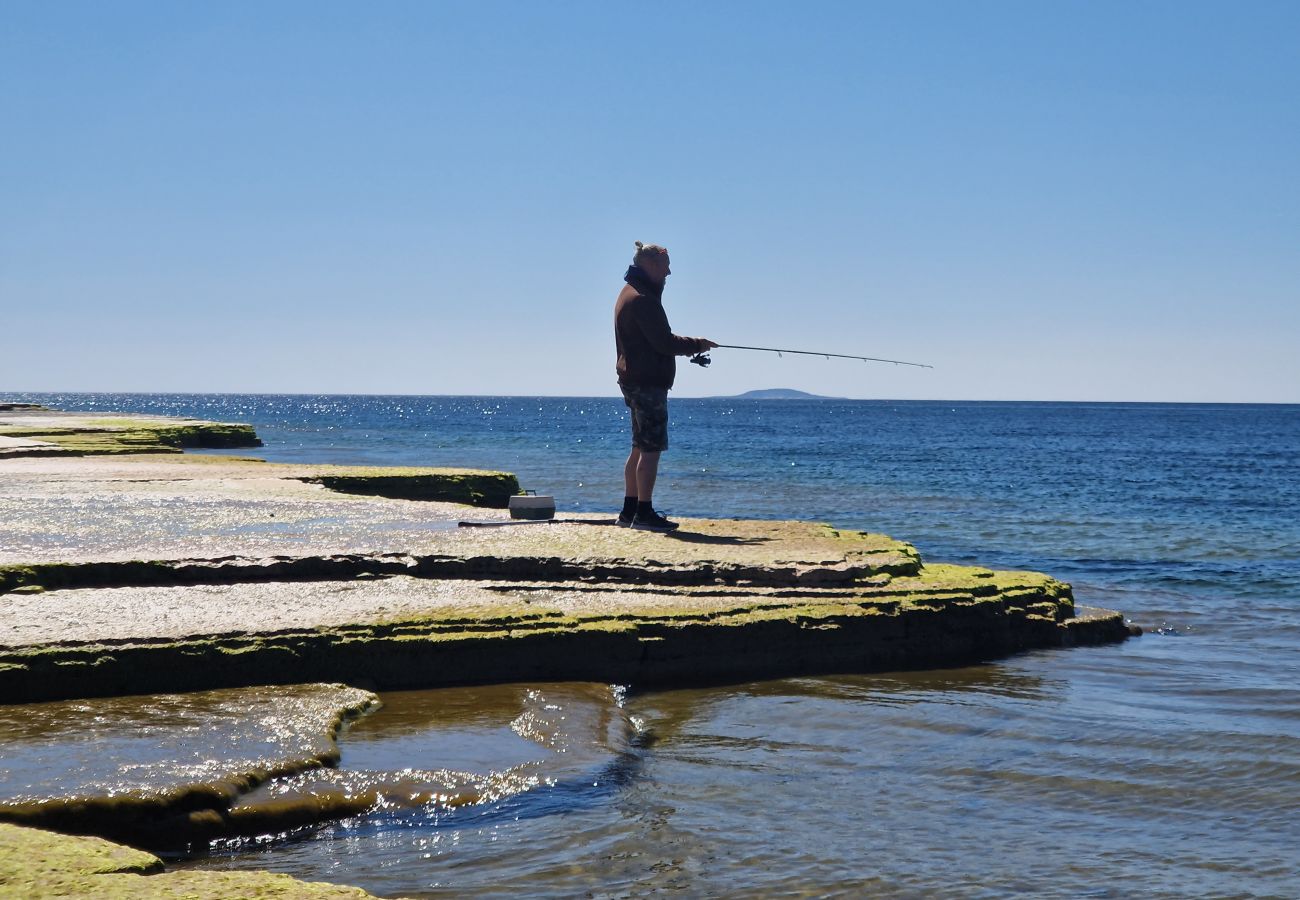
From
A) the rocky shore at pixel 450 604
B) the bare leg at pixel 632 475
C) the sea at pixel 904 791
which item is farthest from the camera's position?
the bare leg at pixel 632 475

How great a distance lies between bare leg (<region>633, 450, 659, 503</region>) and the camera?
34.7ft

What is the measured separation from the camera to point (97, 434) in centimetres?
2814

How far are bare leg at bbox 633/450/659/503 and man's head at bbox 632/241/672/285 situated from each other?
147 cm

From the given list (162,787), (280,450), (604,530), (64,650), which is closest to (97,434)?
(280,450)

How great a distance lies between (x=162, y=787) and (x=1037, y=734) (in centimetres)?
476

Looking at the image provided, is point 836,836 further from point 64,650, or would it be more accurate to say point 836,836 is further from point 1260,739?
point 64,650

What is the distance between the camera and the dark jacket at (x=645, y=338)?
34.2 ft

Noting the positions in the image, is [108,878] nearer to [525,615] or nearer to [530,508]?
[525,615]

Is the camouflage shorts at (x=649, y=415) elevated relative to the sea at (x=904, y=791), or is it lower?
elevated

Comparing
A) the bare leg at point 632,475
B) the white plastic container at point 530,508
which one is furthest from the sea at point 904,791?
the white plastic container at point 530,508

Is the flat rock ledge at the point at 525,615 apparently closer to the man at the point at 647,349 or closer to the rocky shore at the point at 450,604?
the rocky shore at the point at 450,604

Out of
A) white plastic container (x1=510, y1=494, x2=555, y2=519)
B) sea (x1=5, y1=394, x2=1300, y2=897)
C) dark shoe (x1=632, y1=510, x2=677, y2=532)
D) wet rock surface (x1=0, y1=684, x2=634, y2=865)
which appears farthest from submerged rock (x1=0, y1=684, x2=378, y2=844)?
white plastic container (x1=510, y1=494, x2=555, y2=519)

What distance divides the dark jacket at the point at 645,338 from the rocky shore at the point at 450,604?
1358mm

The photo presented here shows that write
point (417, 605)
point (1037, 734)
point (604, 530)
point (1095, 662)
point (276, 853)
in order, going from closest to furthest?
1. point (276, 853)
2. point (1037, 734)
3. point (417, 605)
4. point (1095, 662)
5. point (604, 530)
